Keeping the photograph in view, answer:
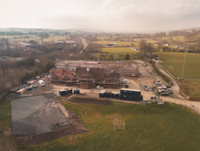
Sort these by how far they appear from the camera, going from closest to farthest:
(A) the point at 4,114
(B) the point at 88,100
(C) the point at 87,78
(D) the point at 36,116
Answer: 1. (D) the point at 36,116
2. (A) the point at 4,114
3. (B) the point at 88,100
4. (C) the point at 87,78

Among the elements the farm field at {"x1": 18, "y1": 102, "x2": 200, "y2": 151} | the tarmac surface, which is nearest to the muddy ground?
the farm field at {"x1": 18, "y1": 102, "x2": 200, "y2": 151}

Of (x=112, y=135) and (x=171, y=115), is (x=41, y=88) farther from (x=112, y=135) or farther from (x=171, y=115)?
(x=171, y=115)

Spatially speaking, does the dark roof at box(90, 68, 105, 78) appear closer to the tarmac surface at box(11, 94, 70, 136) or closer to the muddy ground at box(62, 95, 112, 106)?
the muddy ground at box(62, 95, 112, 106)

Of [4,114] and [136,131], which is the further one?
[4,114]

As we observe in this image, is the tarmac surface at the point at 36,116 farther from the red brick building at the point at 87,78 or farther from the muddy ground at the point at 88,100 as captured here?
the red brick building at the point at 87,78

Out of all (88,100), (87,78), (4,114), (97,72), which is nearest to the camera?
(4,114)

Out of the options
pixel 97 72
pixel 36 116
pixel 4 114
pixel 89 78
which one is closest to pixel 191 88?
pixel 97 72

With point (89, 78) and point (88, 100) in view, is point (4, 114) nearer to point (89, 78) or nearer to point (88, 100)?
point (88, 100)

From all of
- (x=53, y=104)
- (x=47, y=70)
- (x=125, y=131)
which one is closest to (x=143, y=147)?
(x=125, y=131)

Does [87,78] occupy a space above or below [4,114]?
above
